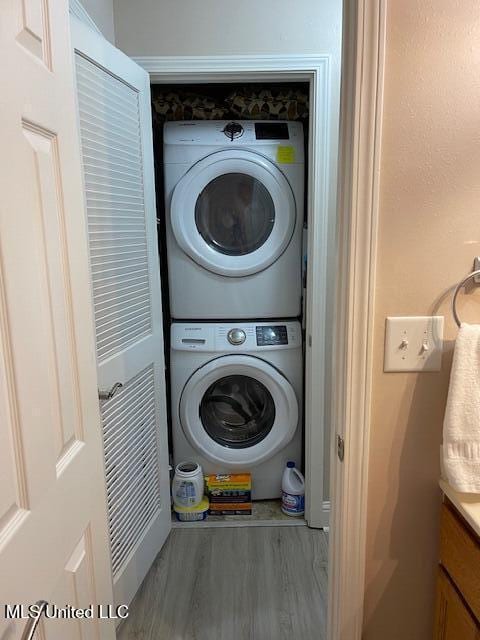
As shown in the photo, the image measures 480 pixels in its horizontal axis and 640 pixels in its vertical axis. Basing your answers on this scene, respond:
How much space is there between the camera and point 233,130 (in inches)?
88.0

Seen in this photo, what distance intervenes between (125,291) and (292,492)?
1344mm

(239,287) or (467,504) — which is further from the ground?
(239,287)

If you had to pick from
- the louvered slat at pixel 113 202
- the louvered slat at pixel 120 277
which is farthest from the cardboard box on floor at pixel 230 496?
the louvered slat at pixel 113 202

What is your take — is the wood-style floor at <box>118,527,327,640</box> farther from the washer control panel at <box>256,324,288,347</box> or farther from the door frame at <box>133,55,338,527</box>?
the washer control panel at <box>256,324,288,347</box>

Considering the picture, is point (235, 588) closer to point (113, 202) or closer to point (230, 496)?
point (230, 496)

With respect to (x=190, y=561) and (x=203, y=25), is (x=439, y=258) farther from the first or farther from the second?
(x=190, y=561)

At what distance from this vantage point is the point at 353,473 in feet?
3.47

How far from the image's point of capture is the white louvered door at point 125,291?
1.42 metres

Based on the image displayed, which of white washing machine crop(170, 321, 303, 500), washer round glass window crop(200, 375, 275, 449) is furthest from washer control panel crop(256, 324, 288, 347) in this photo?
washer round glass window crop(200, 375, 275, 449)

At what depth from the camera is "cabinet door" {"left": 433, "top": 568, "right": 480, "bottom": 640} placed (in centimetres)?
93

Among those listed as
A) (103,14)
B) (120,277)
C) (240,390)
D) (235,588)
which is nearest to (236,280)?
(240,390)

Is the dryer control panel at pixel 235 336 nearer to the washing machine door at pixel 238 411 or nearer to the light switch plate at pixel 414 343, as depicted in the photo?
the washing machine door at pixel 238 411

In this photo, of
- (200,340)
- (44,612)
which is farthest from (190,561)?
(44,612)

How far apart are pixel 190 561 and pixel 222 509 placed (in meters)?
0.36
